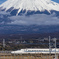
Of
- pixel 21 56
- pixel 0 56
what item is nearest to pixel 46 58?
pixel 21 56

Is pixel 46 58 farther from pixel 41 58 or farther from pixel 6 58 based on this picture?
pixel 6 58

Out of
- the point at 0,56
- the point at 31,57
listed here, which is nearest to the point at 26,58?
the point at 31,57

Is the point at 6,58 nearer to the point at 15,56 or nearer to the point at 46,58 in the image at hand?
the point at 15,56

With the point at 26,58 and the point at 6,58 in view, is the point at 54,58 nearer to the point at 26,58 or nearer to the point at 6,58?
the point at 26,58

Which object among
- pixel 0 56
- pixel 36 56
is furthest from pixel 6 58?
pixel 36 56

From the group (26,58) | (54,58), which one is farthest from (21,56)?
(54,58)

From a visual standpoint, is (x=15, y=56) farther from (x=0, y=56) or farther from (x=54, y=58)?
(x=54, y=58)
